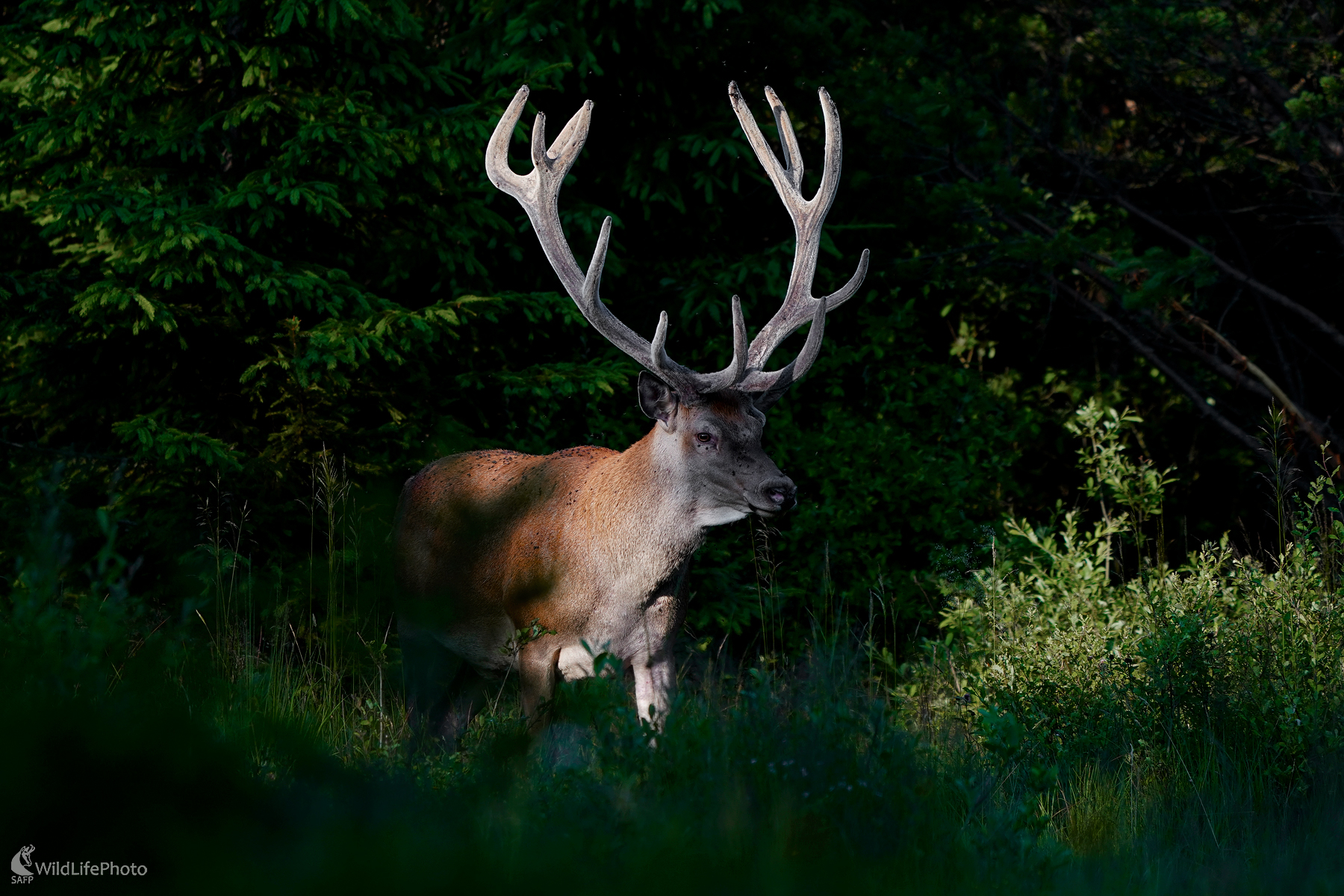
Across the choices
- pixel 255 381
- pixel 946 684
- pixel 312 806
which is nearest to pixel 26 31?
pixel 255 381

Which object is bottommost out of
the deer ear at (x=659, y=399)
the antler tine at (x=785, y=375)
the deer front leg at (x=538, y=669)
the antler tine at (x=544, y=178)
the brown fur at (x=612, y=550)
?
the deer front leg at (x=538, y=669)

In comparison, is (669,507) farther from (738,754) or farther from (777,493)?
(738,754)

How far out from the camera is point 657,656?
5254mm

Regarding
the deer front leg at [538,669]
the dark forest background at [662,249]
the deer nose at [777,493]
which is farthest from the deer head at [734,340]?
the dark forest background at [662,249]

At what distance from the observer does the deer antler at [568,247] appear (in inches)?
215

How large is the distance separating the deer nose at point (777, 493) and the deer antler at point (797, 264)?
616mm

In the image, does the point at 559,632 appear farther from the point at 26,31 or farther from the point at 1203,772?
the point at 26,31

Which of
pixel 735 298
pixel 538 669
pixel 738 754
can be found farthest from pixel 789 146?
pixel 738 754

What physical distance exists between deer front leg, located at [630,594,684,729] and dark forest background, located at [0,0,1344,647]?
1.43m

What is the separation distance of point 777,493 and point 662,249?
4.54 metres

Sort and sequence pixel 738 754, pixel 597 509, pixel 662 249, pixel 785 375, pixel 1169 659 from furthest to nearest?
1. pixel 662 249
2. pixel 785 375
3. pixel 597 509
4. pixel 1169 659
5. pixel 738 754

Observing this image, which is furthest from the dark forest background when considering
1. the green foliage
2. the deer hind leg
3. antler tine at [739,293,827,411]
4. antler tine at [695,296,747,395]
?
antler tine at [695,296,747,395]

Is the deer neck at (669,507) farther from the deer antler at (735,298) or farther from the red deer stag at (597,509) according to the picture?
the deer antler at (735,298)

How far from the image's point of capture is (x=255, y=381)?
7.50 metres
